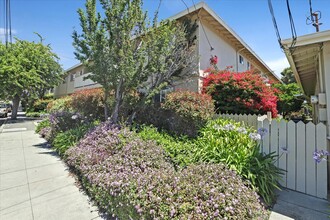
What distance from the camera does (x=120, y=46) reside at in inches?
270

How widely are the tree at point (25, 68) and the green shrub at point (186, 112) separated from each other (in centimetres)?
1762

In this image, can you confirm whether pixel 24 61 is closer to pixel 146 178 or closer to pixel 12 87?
pixel 12 87

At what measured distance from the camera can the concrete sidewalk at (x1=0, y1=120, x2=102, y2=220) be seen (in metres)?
3.30

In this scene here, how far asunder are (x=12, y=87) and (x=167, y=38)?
19007 millimetres

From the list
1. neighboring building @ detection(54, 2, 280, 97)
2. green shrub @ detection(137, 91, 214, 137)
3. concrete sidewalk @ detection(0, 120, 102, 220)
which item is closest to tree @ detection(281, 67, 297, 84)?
neighboring building @ detection(54, 2, 280, 97)

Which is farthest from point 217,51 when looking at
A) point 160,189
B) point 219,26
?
point 160,189

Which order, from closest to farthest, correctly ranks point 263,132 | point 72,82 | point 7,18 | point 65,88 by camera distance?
1. point 263,132
2. point 7,18
3. point 72,82
4. point 65,88

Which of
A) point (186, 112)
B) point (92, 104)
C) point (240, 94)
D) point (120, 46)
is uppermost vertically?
point (120, 46)

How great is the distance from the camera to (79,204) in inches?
143

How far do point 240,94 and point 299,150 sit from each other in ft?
13.1

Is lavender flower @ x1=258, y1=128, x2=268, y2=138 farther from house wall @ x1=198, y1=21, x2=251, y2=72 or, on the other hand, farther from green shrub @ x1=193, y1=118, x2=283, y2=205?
house wall @ x1=198, y1=21, x2=251, y2=72

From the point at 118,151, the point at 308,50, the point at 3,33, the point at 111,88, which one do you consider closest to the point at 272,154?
the point at 308,50

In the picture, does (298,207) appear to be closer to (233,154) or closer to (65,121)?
(233,154)

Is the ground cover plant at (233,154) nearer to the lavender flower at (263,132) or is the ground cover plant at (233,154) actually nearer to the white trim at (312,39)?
the lavender flower at (263,132)
